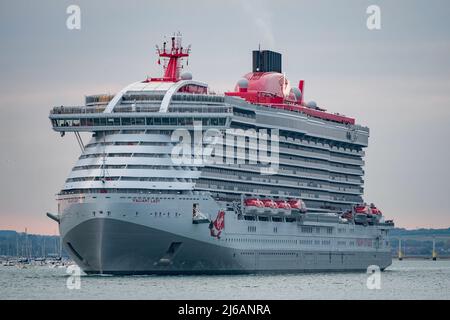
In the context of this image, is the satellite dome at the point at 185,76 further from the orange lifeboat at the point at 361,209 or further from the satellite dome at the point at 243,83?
the orange lifeboat at the point at 361,209

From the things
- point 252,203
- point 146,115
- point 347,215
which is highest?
point 146,115

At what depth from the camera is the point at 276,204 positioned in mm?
122125

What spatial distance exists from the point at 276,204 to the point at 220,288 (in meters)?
23.9

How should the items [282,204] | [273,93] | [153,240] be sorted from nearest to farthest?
[153,240]
[282,204]
[273,93]

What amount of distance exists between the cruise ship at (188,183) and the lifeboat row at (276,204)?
0.15 m

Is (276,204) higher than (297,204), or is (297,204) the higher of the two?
(297,204)

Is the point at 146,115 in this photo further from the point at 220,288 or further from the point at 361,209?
the point at 361,209

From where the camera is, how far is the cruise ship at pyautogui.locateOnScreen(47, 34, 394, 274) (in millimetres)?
108500

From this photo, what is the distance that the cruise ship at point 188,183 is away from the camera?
10850 cm

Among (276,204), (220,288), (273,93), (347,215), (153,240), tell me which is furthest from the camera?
(347,215)

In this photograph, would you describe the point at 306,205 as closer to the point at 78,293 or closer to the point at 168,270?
the point at 168,270
